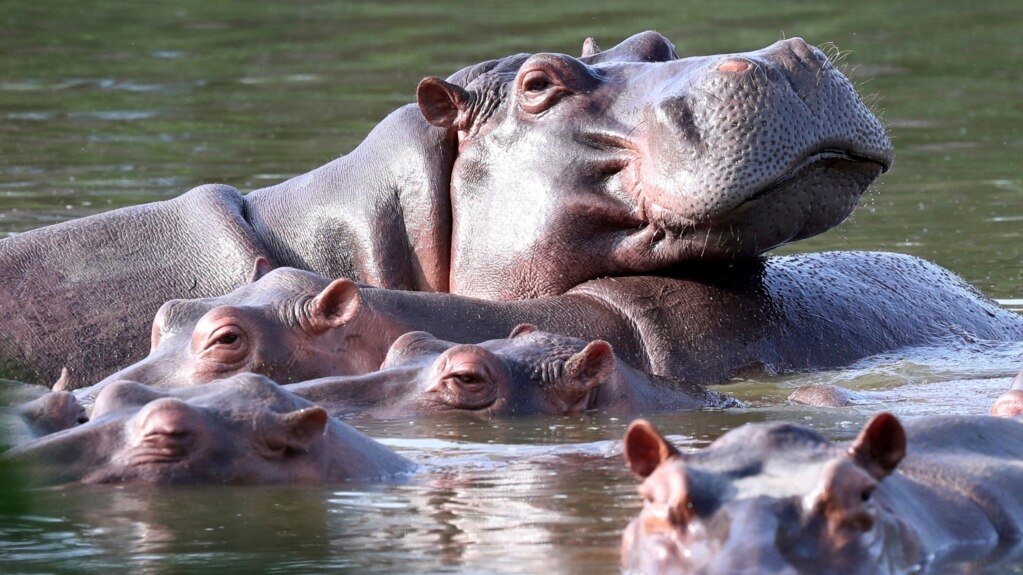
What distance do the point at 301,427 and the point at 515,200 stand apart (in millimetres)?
2554

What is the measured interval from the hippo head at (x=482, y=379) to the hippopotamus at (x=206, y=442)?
94 cm

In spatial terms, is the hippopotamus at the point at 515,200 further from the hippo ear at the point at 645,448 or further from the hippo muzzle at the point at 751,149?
→ the hippo ear at the point at 645,448

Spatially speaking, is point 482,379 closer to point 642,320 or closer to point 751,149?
point 642,320

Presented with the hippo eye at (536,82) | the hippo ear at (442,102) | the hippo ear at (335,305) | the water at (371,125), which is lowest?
the water at (371,125)

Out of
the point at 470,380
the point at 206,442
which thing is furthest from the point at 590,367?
the point at 206,442

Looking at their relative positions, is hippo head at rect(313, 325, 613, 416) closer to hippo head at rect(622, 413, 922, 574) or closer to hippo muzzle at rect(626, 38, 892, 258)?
hippo muzzle at rect(626, 38, 892, 258)

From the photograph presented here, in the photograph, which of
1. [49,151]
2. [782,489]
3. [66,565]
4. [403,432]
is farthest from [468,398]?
[49,151]

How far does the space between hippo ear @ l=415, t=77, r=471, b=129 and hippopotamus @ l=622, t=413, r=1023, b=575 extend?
350 cm

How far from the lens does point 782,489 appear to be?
3.45 m

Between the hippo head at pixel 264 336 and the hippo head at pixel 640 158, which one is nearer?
the hippo head at pixel 264 336

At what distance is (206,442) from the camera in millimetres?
4645

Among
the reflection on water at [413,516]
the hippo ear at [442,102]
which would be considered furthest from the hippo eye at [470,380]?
the hippo ear at [442,102]

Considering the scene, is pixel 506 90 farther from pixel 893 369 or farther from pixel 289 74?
pixel 289 74

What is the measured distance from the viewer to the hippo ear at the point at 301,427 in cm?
462
